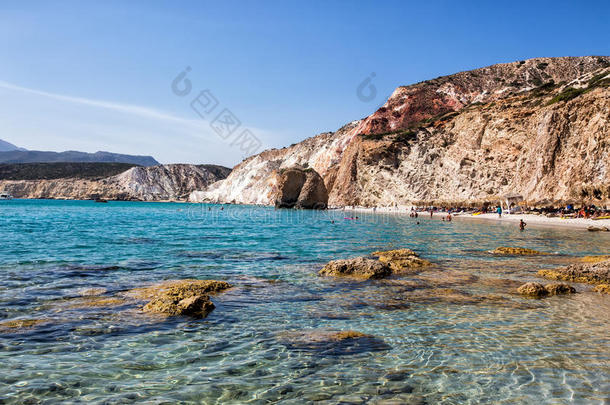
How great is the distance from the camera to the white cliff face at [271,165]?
117m

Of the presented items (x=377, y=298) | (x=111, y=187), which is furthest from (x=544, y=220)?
(x=111, y=187)

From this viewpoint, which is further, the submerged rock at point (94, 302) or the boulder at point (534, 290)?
the boulder at point (534, 290)

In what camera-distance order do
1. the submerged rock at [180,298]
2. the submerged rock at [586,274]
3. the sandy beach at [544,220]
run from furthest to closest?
the sandy beach at [544,220] → the submerged rock at [586,274] → the submerged rock at [180,298]

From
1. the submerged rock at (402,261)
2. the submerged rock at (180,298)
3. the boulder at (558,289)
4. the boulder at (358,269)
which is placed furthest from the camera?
the submerged rock at (402,261)

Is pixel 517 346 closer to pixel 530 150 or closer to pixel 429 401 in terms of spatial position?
pixel 429 401

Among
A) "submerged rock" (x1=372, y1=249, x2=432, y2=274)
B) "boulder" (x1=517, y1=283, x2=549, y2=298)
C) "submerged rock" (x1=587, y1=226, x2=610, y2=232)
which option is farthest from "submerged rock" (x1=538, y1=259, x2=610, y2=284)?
"submerged rock" (x1=587, y1=226, x2=610, y2=232)

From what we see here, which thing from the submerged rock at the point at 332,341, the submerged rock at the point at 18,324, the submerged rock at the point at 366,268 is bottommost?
the submerged rock at the point at 18,324

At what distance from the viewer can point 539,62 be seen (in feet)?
350

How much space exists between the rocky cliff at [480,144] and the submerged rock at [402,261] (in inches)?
1533

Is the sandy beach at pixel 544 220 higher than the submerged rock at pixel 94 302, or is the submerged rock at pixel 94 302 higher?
the sandy beach at pixel 544 220

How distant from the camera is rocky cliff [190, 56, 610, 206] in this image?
157ft

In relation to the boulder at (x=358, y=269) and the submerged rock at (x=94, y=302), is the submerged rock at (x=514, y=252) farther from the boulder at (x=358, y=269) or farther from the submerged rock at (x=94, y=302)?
the submerged rock at (x=94, y=302)

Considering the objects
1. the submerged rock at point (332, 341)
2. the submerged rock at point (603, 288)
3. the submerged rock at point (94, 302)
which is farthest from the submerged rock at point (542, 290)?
the submerged rock at point (94, 302)

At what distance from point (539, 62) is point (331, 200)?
68589 mm
